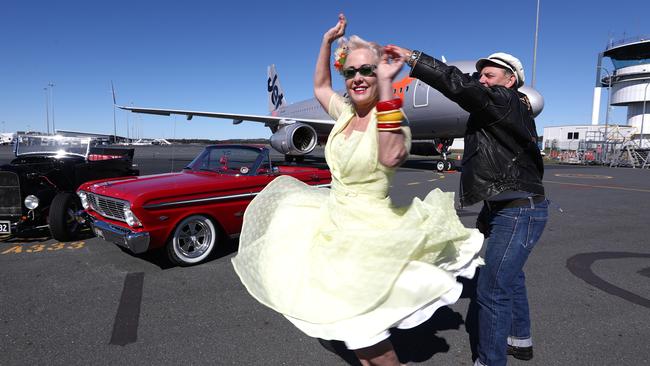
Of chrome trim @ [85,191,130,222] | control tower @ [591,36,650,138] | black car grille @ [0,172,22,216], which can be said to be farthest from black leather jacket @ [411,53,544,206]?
control tower @ [591,36,650,138]

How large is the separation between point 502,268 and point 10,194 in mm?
6462

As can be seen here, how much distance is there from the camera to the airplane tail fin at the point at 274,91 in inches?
1163

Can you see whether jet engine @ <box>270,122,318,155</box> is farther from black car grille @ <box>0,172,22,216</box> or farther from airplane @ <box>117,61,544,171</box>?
black car grille @ <box>0,172,22,216</box>

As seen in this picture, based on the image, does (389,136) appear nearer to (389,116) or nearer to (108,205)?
(389,116)

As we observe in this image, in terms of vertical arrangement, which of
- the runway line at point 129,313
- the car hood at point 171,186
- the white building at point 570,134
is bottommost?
the runway line at point 129,313

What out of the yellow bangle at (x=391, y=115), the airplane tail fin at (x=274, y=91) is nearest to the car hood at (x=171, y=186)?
the yellow bangle at (x=391, y=115)

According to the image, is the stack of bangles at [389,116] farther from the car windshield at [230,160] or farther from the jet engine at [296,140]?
the jet engine at [296,140]


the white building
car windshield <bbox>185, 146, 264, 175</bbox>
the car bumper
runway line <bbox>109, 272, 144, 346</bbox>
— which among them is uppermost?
the white building

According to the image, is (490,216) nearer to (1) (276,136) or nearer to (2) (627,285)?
(2) (627,285)

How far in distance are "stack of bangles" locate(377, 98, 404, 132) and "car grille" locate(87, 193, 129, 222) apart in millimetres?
3516

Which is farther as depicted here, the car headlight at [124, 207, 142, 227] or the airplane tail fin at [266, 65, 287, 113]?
the airplane tail fin at [266, 65, 287, 113]

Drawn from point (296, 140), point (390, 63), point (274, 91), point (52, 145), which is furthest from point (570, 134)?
point (390, 63)

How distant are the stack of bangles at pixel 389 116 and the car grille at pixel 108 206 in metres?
3.52

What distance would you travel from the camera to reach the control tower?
52094mm
